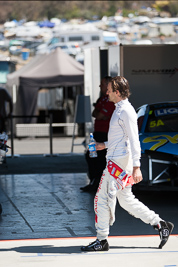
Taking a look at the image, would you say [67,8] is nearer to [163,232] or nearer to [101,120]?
[101,120]

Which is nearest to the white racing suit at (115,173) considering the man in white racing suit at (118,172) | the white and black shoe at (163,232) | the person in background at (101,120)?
the man in white racing suit at (118,172)

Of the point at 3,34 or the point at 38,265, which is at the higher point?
the point at 38,265

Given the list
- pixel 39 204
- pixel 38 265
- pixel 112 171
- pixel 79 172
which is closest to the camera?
pixel 38 265

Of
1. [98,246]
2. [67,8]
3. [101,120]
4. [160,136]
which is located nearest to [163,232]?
[98,246]

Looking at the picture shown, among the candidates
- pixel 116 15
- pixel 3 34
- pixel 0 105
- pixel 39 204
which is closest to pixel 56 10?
pixel 116 15

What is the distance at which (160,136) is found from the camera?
31.7 ft

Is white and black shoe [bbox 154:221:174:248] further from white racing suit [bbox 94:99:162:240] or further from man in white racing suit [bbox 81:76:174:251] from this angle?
white racing suit [bbox 94:99:162:240]

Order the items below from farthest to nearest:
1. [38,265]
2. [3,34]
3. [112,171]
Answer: [3,34], [112,171], [38,265]

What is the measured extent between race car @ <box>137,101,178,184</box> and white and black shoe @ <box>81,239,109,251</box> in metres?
2.80

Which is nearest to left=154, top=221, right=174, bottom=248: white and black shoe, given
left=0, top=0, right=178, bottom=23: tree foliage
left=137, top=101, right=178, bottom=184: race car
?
left=137, top=101, right=178, bottom=184: race car

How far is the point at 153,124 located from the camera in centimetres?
1043

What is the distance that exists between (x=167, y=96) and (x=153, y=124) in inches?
150

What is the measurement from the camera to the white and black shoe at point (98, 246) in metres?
6.55

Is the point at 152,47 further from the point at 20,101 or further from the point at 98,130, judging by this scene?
the point at 20,101
